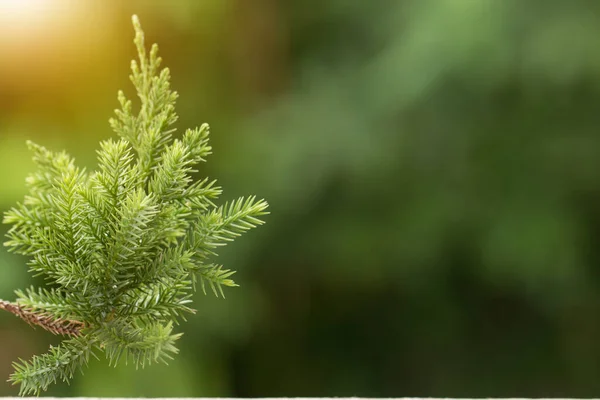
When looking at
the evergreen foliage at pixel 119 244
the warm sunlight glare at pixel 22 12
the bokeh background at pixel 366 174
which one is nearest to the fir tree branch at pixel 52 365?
the evergreen foliage at pixel 119 244

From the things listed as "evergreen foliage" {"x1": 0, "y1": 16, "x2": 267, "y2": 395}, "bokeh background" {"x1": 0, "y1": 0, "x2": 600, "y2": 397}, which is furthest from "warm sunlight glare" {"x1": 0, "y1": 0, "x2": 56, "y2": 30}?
"evergreen foliage" {"x1": 0, "y1": 16, "x2": 267, "y2": 395}

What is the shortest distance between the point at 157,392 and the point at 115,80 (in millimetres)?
684

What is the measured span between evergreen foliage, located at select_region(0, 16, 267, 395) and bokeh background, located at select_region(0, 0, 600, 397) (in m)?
1.06

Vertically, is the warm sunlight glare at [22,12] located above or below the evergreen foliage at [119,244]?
above

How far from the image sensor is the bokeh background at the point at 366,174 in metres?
1.38

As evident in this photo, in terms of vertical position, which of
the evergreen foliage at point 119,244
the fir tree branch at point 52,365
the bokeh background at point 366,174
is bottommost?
the fir tree branch at point 52,365

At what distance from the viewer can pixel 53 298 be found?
1.07 ft

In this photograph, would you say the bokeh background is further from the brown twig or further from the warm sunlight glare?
the brown twig

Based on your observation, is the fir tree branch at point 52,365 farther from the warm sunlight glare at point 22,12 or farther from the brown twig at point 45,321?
the warm sunlight glare at point 22,12

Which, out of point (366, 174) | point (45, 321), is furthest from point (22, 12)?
point (45, 321)

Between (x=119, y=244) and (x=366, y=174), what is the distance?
1.18 meters

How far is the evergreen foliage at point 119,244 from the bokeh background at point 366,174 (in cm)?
106

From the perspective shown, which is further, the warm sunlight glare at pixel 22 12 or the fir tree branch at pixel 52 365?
the warm sunlight glare at pixel 22 12

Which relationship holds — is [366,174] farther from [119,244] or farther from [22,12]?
[119,244]
